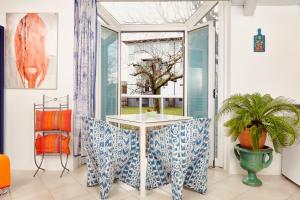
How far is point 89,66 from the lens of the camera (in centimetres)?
372

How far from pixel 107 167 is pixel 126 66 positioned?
358 cm

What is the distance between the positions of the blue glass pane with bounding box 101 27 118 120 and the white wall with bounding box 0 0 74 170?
0.89 m

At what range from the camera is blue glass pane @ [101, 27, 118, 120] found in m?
4.43

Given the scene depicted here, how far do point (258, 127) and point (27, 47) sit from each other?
10.5 feet

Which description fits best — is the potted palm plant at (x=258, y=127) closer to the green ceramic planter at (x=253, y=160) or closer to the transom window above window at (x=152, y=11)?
the green ceramic planter at (x=253, y=160)

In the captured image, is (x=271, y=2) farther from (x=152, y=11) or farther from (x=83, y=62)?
(x=83, y=62)

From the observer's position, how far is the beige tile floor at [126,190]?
263 centimetres

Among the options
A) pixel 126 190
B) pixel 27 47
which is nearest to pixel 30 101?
pixel 27 47

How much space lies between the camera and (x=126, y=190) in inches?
111

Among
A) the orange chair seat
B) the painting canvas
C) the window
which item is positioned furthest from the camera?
the window

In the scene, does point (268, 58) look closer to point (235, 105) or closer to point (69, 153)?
point (235, 105)

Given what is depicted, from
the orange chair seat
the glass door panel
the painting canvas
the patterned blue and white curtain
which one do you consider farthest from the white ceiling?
the orange chair seat

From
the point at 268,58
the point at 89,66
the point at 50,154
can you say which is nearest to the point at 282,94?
the point at 268,58

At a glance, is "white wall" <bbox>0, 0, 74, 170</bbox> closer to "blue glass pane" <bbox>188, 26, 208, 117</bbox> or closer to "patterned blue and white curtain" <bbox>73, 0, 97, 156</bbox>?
"patterned blue and white curtain" <bbox>73, 0, 97, 156</bbox>
